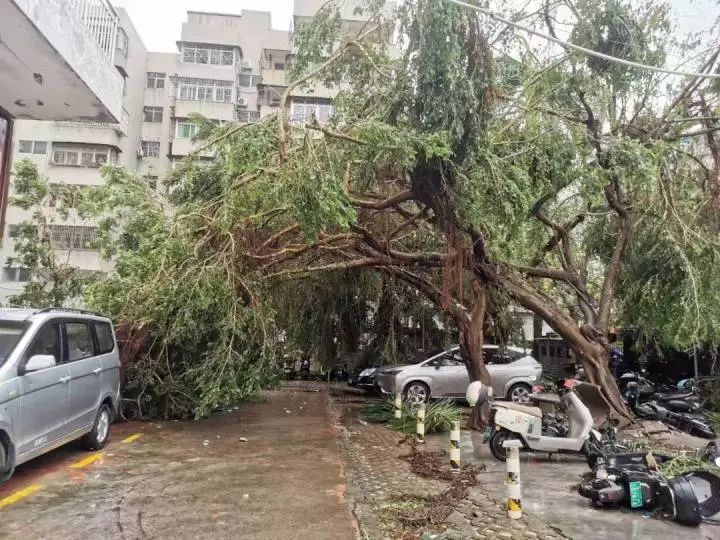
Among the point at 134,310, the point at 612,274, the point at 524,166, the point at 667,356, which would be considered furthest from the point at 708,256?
the point at 134,310

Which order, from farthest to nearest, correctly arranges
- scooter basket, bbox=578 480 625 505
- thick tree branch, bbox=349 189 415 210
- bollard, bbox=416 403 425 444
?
1. thick tree branch, bbox=349 189 415 210
2. bollard, bbox=416 403 425 444
3. scooter basket, bbox=578 480 625 505

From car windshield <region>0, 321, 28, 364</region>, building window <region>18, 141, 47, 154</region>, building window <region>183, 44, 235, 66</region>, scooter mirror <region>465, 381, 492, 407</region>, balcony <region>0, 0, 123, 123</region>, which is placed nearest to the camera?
car windshield <region>0, 321, 28, 364</region>

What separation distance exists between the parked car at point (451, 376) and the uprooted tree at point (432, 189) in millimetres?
2702

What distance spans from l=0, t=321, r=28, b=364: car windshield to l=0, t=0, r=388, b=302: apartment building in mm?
22626

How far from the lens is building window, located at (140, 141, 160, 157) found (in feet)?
112

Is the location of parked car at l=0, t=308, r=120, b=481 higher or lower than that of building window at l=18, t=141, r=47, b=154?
lower

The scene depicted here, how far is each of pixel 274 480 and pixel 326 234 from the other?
212 inches

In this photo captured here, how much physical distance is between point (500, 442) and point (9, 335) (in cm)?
617

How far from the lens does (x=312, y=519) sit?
17.9ft

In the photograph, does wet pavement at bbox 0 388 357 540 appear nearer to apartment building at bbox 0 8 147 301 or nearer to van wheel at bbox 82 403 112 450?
van wheel at bbox 82 403 112 450

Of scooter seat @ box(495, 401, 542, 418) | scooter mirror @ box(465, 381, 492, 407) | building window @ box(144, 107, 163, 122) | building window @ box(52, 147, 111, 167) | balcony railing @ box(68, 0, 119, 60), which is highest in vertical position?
building window @ box(144, 107, 163, 122)

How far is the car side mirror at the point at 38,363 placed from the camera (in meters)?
5.90

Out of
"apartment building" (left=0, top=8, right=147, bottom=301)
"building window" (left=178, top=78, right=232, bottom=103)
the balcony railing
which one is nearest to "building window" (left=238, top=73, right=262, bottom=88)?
"building window" (left=178, top=78, right=232, bottom=103)

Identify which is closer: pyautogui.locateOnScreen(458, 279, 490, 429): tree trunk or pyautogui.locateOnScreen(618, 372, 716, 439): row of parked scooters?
pyautogui.locateOnScreen(618, 372, 716, 439): row of parked scooters
